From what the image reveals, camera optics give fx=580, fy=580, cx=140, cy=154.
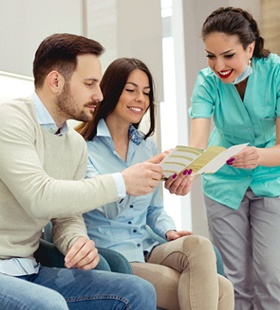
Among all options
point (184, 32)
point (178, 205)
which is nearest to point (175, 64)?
point (184, 32)

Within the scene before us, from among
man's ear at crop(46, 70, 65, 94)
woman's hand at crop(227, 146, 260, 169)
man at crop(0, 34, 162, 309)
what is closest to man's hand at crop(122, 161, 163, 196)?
man at crop(0, 34, 162, 309)

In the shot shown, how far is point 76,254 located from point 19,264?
0.16 meters

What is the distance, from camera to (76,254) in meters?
1.53

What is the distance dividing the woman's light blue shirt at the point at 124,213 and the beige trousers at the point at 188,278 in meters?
0.11

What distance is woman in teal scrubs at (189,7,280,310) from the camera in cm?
237

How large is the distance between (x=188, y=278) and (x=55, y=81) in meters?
0.76

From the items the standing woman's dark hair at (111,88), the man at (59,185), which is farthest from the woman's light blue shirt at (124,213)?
the man at (59,185)

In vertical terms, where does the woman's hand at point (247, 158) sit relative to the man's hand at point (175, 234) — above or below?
above

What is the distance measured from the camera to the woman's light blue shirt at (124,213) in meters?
2.00

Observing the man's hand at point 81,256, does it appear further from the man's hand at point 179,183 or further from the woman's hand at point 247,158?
the woman's hand at point 247,158

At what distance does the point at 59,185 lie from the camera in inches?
58.4

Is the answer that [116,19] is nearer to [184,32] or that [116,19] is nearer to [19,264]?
[184,32]

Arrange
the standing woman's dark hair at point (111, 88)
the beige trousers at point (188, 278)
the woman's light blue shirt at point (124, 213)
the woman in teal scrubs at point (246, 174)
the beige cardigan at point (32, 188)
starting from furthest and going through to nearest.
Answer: the woman in teal scrubs at point (246, 174) < the standing woman's dark hair at point (111, 88) < the woman's light blue shirt at point (124, 213) < the beige trousers at point (188, 278) < the beige cardigan at point (32, 188)

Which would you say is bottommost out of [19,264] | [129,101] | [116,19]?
[19,264]
